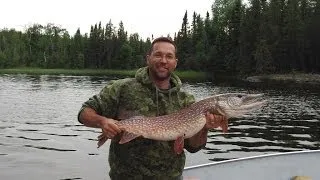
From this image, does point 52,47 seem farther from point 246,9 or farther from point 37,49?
point 246,9

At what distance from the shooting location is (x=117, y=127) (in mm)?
4086

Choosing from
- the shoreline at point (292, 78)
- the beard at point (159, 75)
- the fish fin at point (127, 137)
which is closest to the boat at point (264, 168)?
the beard at point (159, 75)

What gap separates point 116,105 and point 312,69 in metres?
76.2

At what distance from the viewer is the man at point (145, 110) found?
4.27 m

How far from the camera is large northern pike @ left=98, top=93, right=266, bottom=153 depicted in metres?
4.15

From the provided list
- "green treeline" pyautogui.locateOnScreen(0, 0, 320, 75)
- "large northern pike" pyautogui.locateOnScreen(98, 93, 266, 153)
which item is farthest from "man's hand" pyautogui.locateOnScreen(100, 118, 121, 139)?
"green treeline" pyautogui.locateOnScreen(0, 0, 320, 75)

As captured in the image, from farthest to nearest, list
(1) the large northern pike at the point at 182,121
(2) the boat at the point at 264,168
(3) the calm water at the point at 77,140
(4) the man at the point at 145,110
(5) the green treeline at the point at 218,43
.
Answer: (5) the green treeline at the point at 218,43
(3) the calm water at the point at 77,140
(2) the boat at the point at 264,168
(4) the man at the point at 145,110
(1) the large northern pike at the point at 182,121

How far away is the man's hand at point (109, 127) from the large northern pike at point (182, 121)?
0.07 metres

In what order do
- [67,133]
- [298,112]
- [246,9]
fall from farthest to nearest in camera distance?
[246,9]
[298,112]
[67,133]

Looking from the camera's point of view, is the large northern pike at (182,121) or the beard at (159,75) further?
the beard at (159,75)

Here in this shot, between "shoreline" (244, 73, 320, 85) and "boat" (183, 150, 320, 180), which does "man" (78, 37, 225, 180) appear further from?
"shoreline" (244, 73, 320, 85)

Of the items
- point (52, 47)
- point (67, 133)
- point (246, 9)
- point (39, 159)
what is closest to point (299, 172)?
point (39, 159)

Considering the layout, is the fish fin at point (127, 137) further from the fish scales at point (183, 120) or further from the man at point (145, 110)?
the man at point (145, 110)

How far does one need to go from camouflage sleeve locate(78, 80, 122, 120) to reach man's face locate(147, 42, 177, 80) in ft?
1.22
